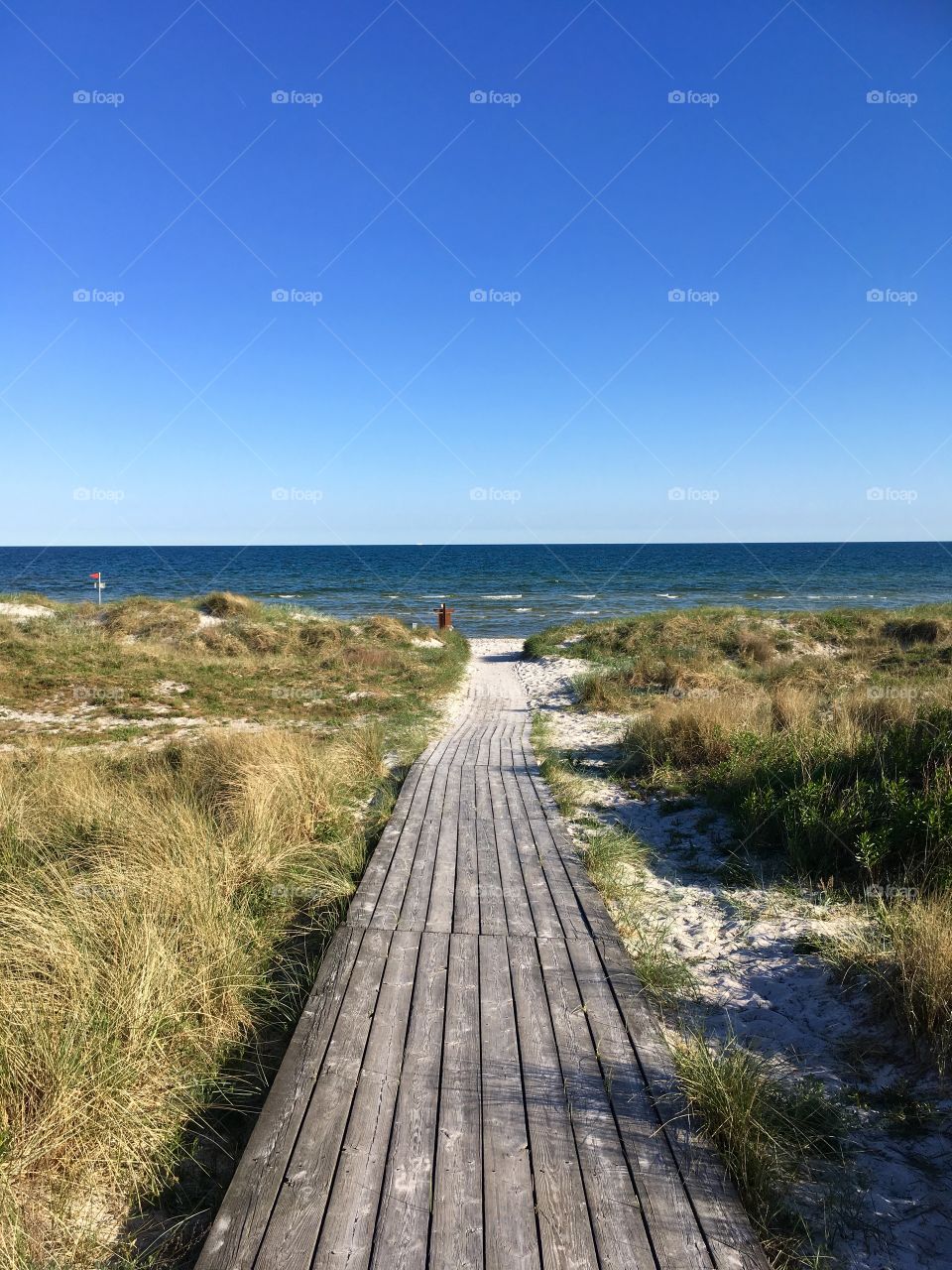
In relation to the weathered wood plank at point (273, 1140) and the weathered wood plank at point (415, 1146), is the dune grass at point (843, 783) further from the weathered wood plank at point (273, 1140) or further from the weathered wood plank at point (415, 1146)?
the weathered wood plank at point (273, 1140)

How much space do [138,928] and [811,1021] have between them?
12.5 ft

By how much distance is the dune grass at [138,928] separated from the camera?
281cm

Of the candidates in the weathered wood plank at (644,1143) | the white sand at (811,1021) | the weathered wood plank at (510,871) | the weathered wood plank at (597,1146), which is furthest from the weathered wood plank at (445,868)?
the white sand at (811,1021)

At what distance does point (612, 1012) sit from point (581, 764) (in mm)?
5913

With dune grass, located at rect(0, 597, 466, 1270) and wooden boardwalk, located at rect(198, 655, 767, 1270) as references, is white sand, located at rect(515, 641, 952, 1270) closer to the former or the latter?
wooden boardwalk, located at rect(198, 655, 767, 1270)

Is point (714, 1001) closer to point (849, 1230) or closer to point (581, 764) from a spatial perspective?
point (849, 1230)

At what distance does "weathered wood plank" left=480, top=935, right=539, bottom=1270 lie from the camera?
91.7 inches

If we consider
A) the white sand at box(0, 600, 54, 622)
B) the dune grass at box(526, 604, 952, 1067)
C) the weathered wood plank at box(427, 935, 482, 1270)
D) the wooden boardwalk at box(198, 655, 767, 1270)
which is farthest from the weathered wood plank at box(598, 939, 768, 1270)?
the white sand at box(0, 600, 54, 622)

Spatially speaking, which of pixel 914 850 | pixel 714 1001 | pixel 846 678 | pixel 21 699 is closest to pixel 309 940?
pixel 714 1001

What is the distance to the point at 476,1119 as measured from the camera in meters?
2.87

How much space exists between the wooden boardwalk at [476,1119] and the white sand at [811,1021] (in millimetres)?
655

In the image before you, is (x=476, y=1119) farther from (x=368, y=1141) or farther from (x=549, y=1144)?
(x=368, y=1141)

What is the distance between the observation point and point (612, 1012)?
11.9 feet

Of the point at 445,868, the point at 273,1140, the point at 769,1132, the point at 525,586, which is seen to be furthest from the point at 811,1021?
the point at 525,586
